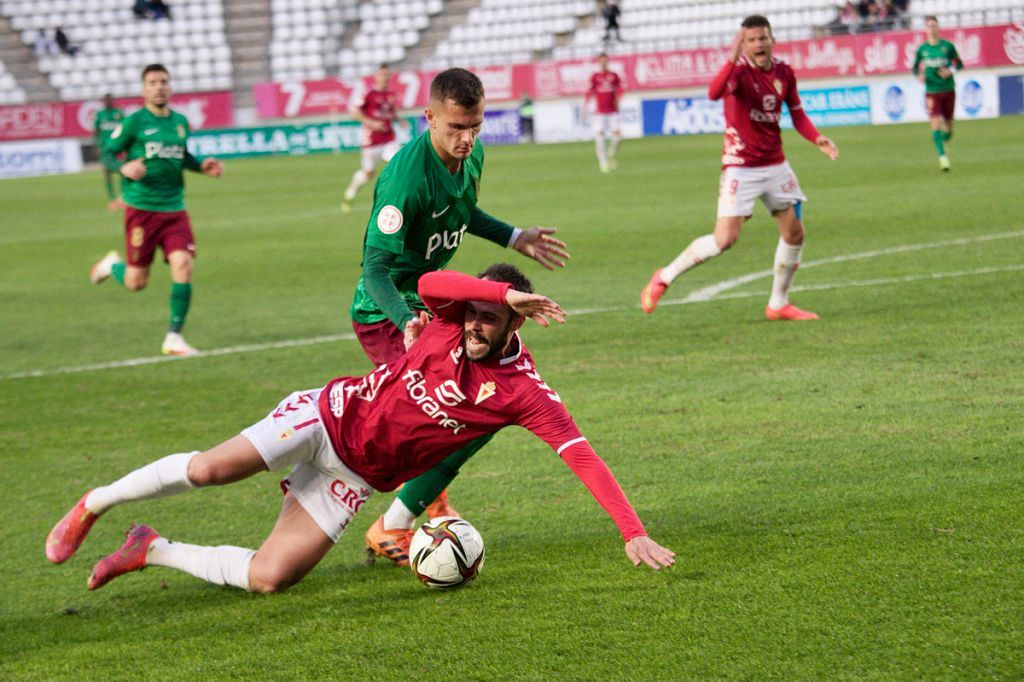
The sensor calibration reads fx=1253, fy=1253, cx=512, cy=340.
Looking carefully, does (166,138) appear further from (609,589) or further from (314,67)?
(314,67)

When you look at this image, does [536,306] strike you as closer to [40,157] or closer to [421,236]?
[421,236]

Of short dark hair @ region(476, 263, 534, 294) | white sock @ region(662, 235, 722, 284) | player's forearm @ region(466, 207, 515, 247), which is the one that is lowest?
white sock @ region(662, 235, 722, 284)

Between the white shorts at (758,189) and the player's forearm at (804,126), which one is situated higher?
the player's forearm at (804,126)

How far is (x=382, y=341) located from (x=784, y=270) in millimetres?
4930

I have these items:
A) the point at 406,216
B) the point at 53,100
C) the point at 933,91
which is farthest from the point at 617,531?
the point at 53,100

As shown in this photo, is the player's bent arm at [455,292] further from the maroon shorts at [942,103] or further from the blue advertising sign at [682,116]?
the blue advertising sign at [682,116]

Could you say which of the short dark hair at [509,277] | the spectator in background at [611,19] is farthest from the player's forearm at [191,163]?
the spectator in background at [611,19]

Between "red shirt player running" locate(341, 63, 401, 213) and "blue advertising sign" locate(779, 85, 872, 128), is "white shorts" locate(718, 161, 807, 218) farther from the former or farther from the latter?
"blue advertising sign" locate(779, 85, 872, 128)

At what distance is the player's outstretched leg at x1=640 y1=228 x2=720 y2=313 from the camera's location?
32.4 feet

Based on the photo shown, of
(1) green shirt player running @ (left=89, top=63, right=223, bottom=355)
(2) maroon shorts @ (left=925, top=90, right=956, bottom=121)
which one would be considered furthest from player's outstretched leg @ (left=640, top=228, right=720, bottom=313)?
(2) maroon shorts @ (left=925, top=90, right=956, bottom=121)

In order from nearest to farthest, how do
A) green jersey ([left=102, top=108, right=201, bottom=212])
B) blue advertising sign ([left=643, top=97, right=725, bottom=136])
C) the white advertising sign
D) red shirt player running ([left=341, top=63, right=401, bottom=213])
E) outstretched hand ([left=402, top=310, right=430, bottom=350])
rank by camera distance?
outstretched hand ([left=402, top=310, right=430, bottom=350]), green jersey ([left=102, top=108, right=201, bottom=212]), red shirt player running ([left=341, top=63, right=401, bottom=213]), blue advertising sign ([left=643, top=97, right=725, bottom=136]), the white advertising sign

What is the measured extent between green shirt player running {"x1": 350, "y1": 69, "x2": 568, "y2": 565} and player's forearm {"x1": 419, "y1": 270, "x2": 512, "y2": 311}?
158mm

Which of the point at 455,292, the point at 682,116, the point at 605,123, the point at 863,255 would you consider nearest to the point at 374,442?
the point at 455,292

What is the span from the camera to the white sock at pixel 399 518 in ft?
17.1
